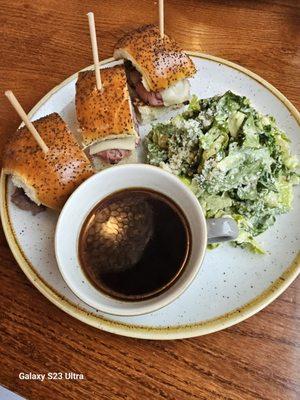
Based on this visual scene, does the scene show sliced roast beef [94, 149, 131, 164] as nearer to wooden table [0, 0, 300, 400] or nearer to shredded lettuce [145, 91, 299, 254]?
shredded lettuce [145, 91, 299, 254]

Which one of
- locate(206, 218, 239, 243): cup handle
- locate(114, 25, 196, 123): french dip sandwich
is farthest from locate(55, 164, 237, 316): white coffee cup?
locate(114, 25, 196, 123): french dip sandwich

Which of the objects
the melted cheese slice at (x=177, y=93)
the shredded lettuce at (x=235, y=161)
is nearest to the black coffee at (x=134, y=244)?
the shredded lettuce at (x=235, y=161)

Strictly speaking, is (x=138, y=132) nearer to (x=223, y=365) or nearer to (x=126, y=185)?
(x=126, y=185)

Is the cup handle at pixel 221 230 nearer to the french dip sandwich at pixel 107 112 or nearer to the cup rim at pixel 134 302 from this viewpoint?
the cup rim at pixel 134 302

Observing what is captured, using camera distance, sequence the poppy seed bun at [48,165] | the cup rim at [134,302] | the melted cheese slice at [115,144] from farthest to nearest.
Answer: the melted cheese slice at [115,144], the poppy seed bun at [48,165], the cup rim at [134,302]

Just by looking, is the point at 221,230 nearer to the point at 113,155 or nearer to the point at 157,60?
the point at 113,155

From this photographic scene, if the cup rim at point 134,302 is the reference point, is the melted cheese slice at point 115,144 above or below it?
above

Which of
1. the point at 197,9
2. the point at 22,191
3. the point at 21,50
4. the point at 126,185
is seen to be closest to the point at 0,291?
the point at 22,191

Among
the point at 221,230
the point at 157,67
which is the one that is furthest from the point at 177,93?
the point at 221,230
